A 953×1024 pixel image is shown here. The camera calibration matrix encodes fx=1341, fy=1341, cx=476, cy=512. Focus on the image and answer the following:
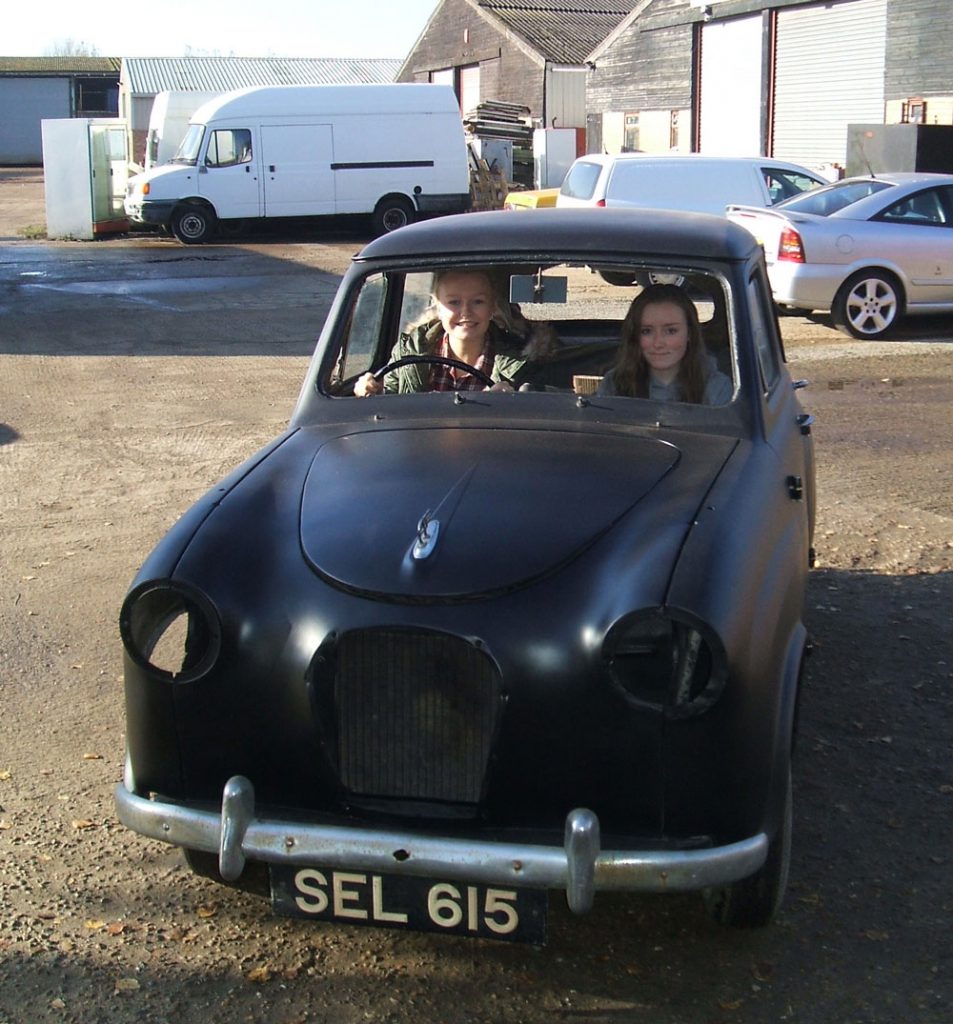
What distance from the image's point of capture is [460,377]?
4637mm

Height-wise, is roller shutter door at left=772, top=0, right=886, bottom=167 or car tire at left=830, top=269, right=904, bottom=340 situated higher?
roller shutter door at left=772, top=0, right=886, bottom=167

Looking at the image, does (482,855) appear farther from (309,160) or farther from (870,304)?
(309,160)

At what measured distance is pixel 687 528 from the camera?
3270 mm

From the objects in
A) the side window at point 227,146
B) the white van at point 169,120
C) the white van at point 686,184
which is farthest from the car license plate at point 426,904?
the white van at point 169,120

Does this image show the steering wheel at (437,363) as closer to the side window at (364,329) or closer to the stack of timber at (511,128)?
the side window at (364,329)

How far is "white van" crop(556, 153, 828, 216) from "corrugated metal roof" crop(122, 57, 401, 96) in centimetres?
3723

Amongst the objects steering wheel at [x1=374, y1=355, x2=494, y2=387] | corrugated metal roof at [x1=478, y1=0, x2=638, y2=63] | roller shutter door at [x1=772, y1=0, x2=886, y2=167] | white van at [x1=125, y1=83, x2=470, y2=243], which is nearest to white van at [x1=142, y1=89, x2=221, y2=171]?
white van at [x1=125, y1=83, x2=470, y2=243]

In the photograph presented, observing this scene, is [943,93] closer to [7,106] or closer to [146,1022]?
[146,1022]

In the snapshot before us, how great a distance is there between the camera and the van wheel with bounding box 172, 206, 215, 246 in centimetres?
2553

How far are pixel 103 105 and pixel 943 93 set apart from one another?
5833 centimetres

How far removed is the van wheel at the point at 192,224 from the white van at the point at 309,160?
19mm

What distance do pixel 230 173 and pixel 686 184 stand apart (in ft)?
36.4

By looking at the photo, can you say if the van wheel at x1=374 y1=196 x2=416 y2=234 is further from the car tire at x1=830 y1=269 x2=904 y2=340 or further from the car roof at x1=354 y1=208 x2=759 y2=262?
the car roof at x1=354 y1=208 x2=759 y2=262

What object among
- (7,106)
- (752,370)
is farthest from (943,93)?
(7,106)
